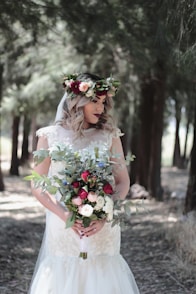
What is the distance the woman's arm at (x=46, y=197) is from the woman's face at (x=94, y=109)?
323 millimetres

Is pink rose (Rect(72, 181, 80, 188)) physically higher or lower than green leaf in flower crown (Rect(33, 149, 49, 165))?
lower

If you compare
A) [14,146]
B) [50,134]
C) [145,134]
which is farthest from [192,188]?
[14,146]

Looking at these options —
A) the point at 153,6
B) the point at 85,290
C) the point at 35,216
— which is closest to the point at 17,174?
the point at 35,216

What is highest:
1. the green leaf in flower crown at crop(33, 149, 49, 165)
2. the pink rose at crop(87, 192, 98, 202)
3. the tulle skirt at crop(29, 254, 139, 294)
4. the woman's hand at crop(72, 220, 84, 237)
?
the green leaf in flower crown at crop(33, 149, 49, 165)

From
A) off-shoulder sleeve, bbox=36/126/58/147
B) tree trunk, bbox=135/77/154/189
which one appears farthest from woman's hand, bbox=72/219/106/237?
tree trunk, bbox=135/77/154/189

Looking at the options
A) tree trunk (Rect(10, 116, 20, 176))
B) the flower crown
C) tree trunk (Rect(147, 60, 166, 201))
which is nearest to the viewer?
the flower crown

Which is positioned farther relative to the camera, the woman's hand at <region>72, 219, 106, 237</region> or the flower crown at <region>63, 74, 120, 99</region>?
the flower crown at <region>63, 74, 120, 99</region>

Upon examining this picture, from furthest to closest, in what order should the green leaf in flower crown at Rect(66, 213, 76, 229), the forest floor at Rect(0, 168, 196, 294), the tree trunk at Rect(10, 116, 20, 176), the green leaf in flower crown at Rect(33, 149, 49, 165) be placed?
the tree trunk at Rect(10, 116, 20, 176) → the forest floor at Rect(0, 168, 196, 294) → the green leaf in flower crown at Rect(33, 149, 49, 165) → the green leaf in flower crown at Rect(66, 213, 76, 229)

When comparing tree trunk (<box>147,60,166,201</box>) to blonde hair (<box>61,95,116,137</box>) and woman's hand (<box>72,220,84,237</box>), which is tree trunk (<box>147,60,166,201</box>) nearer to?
blonde hair (<box>61,95,116,137</box>)

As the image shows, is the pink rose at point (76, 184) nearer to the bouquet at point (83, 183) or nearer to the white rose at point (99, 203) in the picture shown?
the bouquet at point (83, 183)

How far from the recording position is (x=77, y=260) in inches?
127

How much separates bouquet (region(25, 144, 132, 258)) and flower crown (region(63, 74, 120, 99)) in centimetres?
39

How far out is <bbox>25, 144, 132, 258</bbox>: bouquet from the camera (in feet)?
9.61

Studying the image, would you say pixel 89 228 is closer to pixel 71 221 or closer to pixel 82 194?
pixel 71 221
